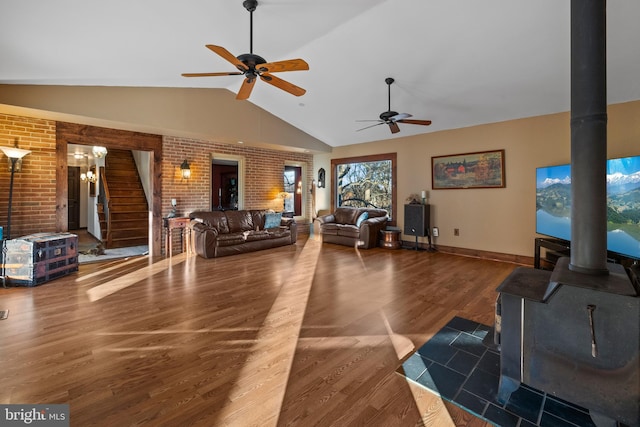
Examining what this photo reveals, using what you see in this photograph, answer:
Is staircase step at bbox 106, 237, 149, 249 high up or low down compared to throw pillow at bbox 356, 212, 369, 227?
down

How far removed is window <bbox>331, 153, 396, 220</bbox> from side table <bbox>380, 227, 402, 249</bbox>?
71 centimetres

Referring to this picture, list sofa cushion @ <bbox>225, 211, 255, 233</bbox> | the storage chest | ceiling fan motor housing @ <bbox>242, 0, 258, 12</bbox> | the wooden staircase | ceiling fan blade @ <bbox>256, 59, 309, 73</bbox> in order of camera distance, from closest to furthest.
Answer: ceiling fan blade @ <bbox>256, 59, 309, 73</bbox>
ceiling fan motor housing @ <bbox>242, 0, 258, 12</bbox>
the storage chest
sofa cushion @ <bbox>225, 211, 255, 233</bbox>
the wooden staircase

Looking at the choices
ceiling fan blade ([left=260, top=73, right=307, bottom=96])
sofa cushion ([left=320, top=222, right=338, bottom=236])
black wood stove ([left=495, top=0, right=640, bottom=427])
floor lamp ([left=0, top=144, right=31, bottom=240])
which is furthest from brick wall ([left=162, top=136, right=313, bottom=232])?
black wood stove ([left=495, top=0, right=640, bottom=427])

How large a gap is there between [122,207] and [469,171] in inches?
304

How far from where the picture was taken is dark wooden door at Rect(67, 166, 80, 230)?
9211mm

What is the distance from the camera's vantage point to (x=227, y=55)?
2.61 m

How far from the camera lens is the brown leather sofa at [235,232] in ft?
17.8

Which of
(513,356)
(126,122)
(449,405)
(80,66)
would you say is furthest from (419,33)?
(126,122)

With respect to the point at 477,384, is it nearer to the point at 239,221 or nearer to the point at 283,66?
the point at 283,66

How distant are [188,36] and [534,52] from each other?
4.12 meters

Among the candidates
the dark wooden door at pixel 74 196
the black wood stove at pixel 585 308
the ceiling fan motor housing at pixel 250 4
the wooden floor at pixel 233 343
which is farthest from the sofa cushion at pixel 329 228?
the dark wooden door at pixel 74 196

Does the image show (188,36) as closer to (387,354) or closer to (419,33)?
(419,33)

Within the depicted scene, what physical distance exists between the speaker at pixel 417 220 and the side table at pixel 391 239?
0.24 m

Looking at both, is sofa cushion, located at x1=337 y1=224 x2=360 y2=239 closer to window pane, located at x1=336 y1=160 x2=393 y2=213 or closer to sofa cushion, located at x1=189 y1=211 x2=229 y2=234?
window pane, located at x1=336 y1=160 x2=393 y2=213
